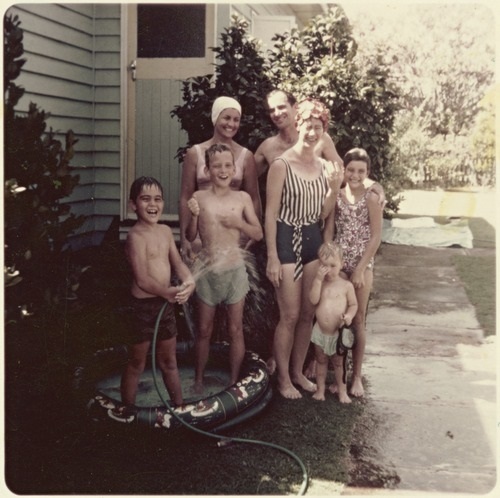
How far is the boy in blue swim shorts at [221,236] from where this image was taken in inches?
159

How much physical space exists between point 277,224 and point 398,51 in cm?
2208

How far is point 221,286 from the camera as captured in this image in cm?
410

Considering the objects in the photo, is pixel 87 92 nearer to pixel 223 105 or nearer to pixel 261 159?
pixel 261 159

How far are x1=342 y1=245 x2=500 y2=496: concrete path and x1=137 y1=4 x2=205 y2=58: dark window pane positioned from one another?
3336 mm

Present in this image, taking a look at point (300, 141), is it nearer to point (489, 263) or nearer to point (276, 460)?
point (276, 460)

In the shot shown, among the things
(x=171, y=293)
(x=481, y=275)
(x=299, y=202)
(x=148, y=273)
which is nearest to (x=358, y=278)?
(x=299, y=202)

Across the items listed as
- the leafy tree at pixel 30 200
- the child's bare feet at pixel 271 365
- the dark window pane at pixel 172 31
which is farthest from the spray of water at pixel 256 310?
the dark window pane at pixel 172 31

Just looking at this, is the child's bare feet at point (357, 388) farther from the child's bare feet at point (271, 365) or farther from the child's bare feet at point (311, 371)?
the child's bare feet at point (271, 365)

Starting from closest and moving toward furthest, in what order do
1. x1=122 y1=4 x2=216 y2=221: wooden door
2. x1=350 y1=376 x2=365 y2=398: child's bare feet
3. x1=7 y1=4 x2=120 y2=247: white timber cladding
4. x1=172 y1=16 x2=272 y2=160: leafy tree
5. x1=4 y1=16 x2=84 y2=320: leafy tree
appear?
x1=4 y1=16 x2=84 y2=320: leafy tree
x1=350 y1=376 x2=365 y2=398: child's bare feet
x1=172 y1=16 x2=272 y2=160: leafy tree
x1=7 y1=4 x2=120 y2=247: white timber cladding
x1=122 y1=4 x2=216 y2=221: wooden door

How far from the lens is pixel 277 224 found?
14.1ft

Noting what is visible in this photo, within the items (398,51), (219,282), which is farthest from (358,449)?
(398,51)

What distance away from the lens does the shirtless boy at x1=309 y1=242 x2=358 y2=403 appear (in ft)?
13.6

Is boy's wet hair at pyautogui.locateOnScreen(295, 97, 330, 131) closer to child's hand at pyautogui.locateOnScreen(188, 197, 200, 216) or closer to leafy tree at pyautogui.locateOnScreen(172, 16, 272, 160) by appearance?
child's hand at pyautogui.locateOnScreen(188, 197, 200, 216)

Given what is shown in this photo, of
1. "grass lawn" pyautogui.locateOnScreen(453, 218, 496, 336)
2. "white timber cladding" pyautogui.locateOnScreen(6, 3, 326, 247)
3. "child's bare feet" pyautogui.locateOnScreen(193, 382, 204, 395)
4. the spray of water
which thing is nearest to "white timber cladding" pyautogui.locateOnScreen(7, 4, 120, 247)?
"white timber cladding" pyautogui.locateOnScreen(6, 3, 326, 247)
